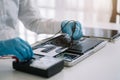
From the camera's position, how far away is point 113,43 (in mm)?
1221

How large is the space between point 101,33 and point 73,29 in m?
0.19

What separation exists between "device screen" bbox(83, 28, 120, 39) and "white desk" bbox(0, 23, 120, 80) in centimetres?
22

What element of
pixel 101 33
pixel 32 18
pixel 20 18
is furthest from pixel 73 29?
pixel 20 18

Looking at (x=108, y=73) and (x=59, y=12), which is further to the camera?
(x=59, y=12)

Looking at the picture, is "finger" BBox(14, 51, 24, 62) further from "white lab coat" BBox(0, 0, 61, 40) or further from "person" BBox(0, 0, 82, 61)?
"white lab coat" BBox(0, 0, 61, 40)

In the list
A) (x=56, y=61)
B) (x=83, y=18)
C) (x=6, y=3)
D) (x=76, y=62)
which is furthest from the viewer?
(x=83, y=18)

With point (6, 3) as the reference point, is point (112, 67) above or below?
below

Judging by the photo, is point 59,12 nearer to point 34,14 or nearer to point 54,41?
point 34,14

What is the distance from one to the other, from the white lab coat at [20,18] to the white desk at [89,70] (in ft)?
1.43

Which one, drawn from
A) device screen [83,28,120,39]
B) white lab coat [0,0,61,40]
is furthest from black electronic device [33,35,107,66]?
white lab coat [0,0,61,40]

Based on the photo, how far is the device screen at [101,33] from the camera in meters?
1.29

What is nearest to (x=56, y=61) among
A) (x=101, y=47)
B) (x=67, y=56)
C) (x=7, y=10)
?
(x=67, y=56)

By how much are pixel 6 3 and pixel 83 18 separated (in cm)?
125

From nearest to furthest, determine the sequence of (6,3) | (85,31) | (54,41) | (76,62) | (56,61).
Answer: (56,61)
(76,62)
(54,41)
(85,31)
(6,3)
